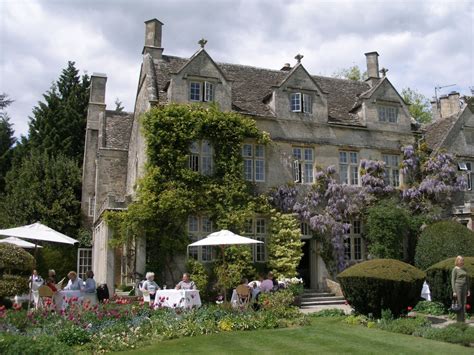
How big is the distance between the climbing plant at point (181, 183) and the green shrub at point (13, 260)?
3105 millimetres

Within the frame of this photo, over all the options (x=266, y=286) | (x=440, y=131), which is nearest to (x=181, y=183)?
(x=266, y=286)

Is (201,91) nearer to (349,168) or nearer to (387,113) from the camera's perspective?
(349,168)

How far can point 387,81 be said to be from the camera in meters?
25.5

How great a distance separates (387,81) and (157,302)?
57.0ft

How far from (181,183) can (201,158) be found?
1748mm

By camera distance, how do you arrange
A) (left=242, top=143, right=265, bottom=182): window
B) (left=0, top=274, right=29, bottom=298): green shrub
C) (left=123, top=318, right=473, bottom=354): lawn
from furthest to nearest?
(left=242, top=143, right=265, bottom=182): window < (left=0, top=274, right=29, bottom=298): green shrub < (left=123, top=318, right=473, bottom=354): lawn

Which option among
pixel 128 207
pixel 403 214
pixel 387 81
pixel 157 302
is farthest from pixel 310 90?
pixel 157 302

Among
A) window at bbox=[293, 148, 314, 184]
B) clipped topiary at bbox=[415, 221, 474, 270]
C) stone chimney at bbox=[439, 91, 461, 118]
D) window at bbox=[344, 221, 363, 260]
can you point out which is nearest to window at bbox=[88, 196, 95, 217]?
window at bbox=[293, 148, 314, 184]

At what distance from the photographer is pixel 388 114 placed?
83.5 ft

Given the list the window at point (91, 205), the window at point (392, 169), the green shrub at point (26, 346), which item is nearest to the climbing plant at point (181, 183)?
the window at point (392, 169)

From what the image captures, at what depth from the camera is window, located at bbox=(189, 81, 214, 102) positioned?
21.4 m

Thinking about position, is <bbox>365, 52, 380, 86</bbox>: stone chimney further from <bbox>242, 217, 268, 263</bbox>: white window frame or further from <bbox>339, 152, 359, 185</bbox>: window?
<bbox>242, 217, 268, 263</bbox>: white window frame

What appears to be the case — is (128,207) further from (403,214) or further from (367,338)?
(403,214)

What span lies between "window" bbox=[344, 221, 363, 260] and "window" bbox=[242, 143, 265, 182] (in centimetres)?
511
